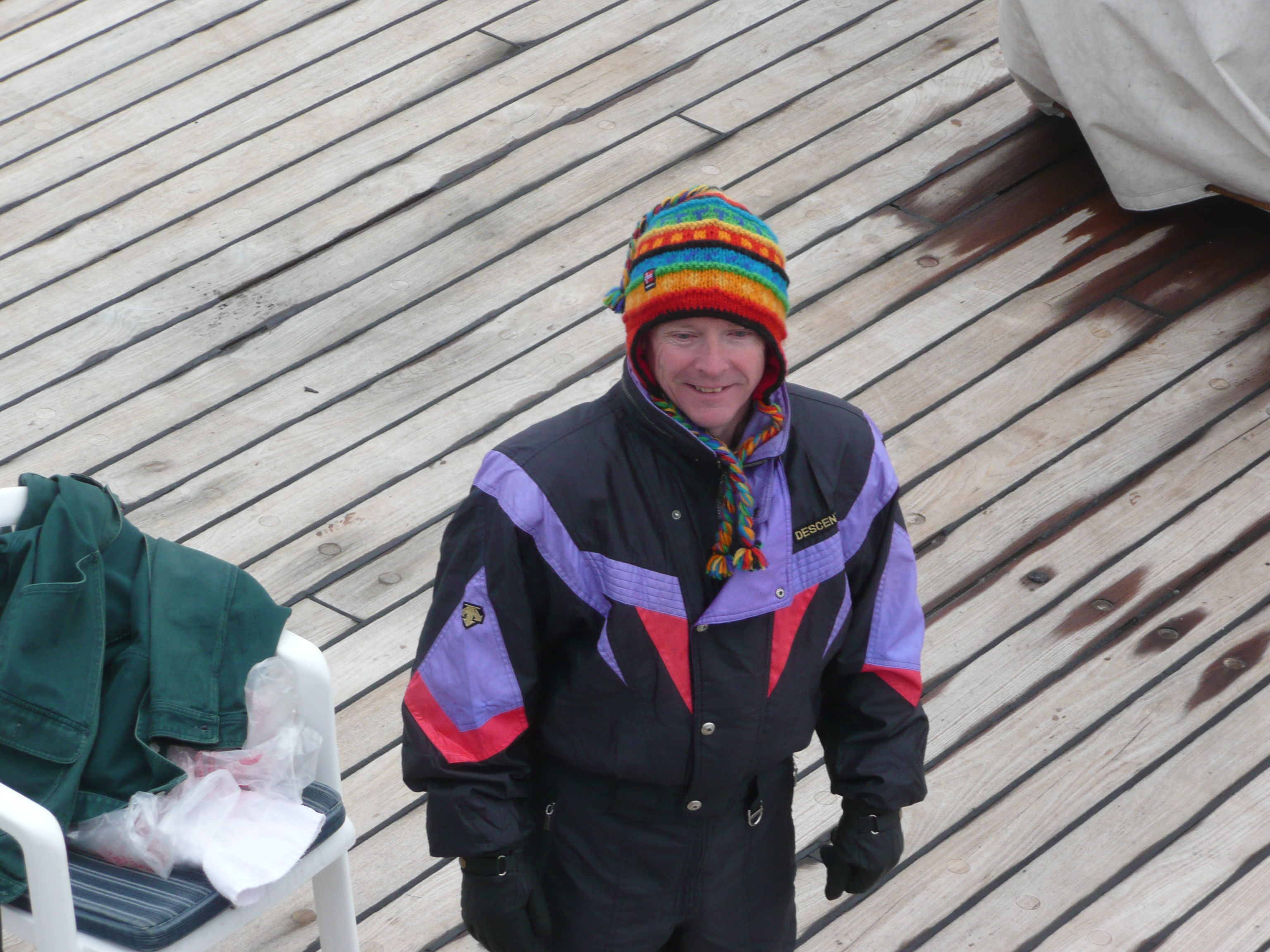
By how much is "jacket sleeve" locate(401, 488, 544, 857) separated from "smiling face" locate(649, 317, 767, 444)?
0.23 metres

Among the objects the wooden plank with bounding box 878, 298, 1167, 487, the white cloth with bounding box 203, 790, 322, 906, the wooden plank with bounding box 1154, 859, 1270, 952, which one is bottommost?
the wooden plank with bounding box 1154, 859, 1270, 952

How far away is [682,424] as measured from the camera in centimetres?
178

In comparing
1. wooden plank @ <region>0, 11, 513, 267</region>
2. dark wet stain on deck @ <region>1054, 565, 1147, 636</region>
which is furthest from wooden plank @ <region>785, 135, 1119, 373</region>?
wooden plank @ <region>0, 11, 513, 267</region>

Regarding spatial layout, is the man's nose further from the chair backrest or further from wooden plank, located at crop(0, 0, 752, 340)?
wooden plank, located at crop(0, 0, 752, 340)

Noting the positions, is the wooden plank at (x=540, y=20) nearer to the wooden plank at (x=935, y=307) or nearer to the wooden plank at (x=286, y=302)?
the wooden plank at (x=286, y=302)

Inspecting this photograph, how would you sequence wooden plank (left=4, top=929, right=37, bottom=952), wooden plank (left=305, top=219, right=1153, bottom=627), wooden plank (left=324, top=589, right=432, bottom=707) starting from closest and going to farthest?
wooden plank (left=4, top=929, right=37, bottom=952) → wooden plank (left=324, top=589, right=432, bottom=707) → wooden plank (left=305, top=219, right=1153, bottom=627)

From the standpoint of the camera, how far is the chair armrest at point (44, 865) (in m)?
1.82

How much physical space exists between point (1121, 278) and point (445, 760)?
253 centimetres

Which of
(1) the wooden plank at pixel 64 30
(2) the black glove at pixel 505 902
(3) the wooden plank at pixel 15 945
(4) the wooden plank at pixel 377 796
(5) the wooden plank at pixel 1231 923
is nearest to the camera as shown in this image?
(2) the black glove at pixel 505 902

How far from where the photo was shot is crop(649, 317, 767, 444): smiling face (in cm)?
175

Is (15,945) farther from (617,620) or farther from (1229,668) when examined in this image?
(1229,668)

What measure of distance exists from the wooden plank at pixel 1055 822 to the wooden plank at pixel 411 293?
1.59m

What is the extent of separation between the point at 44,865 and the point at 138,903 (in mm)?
139

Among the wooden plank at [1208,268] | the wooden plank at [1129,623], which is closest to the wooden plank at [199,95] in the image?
the wooden plank at [1208,268]
